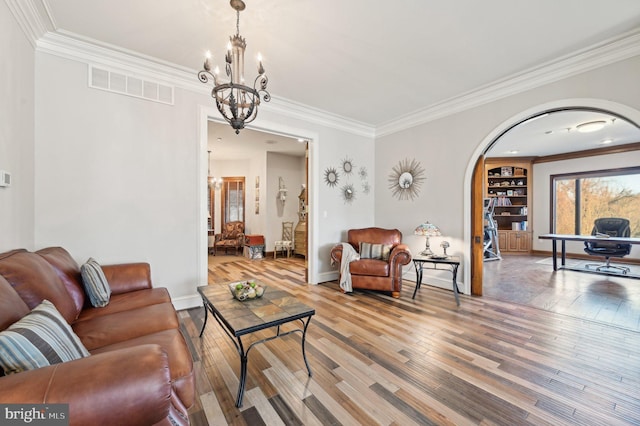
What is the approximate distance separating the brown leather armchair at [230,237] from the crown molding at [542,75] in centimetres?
539

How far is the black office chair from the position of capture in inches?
200

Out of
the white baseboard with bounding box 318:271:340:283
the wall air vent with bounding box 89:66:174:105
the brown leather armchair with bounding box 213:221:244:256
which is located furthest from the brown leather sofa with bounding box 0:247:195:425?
the brown leather armchair with bounding box 213:221:244:256

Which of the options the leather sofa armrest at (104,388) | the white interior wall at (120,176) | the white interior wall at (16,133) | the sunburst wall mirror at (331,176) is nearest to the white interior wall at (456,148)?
the sunburst wall mirror at (331,176)

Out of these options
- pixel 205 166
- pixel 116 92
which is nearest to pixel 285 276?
pixel 205 166

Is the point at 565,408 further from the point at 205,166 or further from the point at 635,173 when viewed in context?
the point at 635,173

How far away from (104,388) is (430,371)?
206 centimetres

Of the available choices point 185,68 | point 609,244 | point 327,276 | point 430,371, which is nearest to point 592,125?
point 609,244

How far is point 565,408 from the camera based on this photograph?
167cm

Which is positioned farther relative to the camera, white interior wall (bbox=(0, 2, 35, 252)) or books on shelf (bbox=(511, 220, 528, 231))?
books on shelf (bbox=(511, 220, 528, 231))

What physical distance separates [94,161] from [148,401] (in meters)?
2.82

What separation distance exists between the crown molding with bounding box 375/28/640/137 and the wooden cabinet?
4.78 meters

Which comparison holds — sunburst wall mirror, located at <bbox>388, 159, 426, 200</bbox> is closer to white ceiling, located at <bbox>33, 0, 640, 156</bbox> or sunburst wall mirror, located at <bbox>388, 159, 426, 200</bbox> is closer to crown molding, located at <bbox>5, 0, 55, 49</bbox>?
white ceiling, located at <bbox>33, 0, 640, 156</bbox>

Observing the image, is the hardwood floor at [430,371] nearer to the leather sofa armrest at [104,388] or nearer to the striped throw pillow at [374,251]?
the leather sofa armrest at [104,388]

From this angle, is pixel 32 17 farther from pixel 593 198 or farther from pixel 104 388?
pixel 593 198
